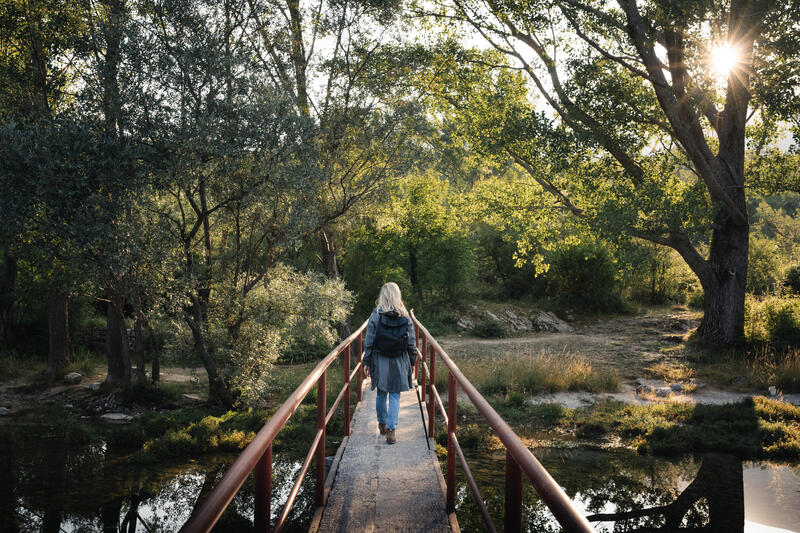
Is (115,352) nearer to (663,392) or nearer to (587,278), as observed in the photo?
(663,392)

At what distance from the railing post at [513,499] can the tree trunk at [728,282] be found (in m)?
17.5

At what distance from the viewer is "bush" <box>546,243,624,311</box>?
28.2 metres

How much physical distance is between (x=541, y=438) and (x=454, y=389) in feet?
25.5

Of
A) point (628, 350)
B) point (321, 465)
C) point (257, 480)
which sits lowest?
point (628, 350)

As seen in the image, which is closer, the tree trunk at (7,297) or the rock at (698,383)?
the rock at (698,383)

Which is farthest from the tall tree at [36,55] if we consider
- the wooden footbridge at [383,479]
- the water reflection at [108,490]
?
the wooden footbridge at [383,479]

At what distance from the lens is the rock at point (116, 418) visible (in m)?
13.8

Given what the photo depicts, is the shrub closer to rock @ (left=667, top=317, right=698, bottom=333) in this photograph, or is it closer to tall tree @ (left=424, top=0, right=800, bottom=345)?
rock @ (left=667, top=317, right=698, bottom=333)

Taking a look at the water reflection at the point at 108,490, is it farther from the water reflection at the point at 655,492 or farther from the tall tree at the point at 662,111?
the tall tree at the point at 662,111

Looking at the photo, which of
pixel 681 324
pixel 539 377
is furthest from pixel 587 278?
pixel 539 377

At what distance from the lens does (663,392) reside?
14117mm

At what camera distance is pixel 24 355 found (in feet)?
65.7

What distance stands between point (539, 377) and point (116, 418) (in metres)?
11.7

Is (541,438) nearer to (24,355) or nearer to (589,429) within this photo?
(589,429)
